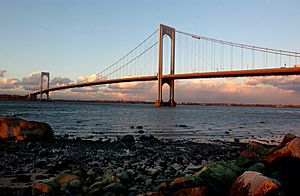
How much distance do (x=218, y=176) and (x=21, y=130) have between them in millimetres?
6765

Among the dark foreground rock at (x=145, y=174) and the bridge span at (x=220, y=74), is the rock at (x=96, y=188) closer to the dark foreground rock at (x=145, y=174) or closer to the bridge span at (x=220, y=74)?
the dark foreground rock at (x=145, y=174)

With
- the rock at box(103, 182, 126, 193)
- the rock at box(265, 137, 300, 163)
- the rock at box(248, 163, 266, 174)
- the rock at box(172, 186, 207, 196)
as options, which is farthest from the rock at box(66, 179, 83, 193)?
the rock at box(265, 137, 300, 163)

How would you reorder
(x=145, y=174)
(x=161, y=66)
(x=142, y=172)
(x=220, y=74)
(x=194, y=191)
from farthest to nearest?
(x=161, y=66) < (x=220, y=74) < (x=142, y=172) < (x=145, y=174) < (x=194, y=191)

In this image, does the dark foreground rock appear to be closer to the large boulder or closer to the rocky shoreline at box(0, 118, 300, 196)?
the rocky shoreline at box(0, 118, 300, 196)

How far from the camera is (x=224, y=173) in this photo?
13.2ft

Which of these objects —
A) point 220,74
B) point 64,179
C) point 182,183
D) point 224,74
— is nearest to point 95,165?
point 64,179

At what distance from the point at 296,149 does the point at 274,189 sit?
154cm

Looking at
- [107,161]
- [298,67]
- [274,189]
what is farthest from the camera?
[298,67]

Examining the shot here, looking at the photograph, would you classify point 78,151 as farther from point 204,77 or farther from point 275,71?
point 204,77

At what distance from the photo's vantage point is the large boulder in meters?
8.83

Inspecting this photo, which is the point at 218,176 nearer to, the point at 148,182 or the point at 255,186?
the point at 255,186

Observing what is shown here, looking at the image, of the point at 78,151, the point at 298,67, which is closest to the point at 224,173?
the point at 78,151

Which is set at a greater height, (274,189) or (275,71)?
(275,71)

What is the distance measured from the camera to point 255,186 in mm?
3107
